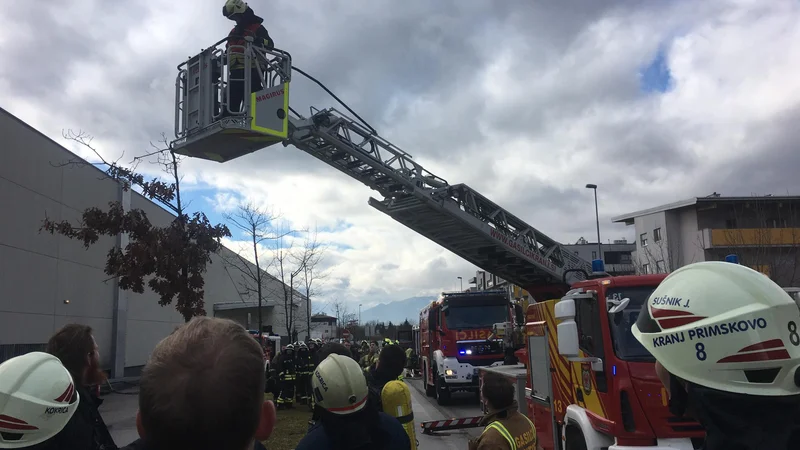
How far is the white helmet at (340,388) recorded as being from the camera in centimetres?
320

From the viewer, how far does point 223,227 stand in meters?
11.4

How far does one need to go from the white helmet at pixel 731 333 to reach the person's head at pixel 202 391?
1.28 metres

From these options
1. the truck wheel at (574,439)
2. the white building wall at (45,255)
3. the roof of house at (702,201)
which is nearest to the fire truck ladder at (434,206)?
the truck wheel at (574,439)

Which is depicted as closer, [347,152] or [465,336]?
[347,152]

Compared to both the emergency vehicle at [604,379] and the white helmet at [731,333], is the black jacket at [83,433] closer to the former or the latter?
the white helmet at [731,333]

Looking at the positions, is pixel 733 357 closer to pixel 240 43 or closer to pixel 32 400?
pixel 32 400

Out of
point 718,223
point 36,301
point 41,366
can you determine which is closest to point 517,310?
point 41,366

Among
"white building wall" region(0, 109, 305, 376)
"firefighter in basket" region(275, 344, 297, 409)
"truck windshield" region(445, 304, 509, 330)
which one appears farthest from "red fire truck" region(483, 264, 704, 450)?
"white building wall" region(0, 109, 305, 376)

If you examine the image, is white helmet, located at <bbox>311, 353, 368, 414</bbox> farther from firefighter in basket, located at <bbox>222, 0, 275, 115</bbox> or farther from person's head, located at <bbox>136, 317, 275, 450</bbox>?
firefighter in basket, located at <bbox>222, 0, 275, 115</bbox>

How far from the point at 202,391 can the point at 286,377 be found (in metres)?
14.8

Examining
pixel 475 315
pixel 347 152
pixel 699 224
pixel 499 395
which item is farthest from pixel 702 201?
pixel 499 395

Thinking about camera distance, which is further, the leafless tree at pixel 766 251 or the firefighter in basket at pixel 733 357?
the leafless tree at pixel 766 251

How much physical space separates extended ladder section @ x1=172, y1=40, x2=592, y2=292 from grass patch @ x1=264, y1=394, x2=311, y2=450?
4541 mm

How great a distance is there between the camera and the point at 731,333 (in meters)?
1.75
